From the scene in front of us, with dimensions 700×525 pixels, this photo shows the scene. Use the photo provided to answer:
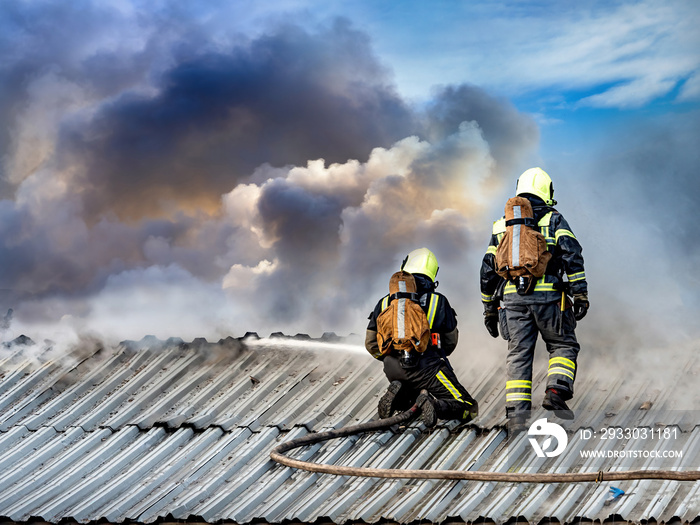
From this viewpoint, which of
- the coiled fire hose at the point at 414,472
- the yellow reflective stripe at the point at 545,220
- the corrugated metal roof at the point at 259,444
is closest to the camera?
the coiled fire hose at the point at 414,472

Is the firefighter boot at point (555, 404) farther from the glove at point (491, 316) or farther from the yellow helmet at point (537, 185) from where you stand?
the yellow helmet at point (537, 185)

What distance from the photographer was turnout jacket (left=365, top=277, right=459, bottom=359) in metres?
7.20

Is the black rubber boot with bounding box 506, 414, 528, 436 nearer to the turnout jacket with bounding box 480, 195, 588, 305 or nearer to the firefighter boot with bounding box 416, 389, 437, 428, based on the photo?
the firefighter boot with bounding box 416, 389, 437, 428

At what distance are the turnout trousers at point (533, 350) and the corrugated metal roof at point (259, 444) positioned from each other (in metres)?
0.24

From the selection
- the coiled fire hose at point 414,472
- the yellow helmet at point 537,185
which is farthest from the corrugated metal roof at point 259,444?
the yellow helmet at point 537,185

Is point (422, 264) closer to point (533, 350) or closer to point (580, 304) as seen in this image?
point (533, 350)

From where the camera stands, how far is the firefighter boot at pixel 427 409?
6.88 meters

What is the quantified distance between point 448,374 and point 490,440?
0.76 m

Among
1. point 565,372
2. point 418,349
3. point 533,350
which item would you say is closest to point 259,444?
point 418,349

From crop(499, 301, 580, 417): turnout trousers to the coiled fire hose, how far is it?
84 cm

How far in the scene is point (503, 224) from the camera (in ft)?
22.8

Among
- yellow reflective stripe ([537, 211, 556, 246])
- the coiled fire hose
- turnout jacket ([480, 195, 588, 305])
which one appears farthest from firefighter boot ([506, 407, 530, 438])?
yellow reflective stripe ([537, 211, 556, 246])

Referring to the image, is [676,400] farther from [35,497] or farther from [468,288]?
[35,497]

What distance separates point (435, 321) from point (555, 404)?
1223mm
